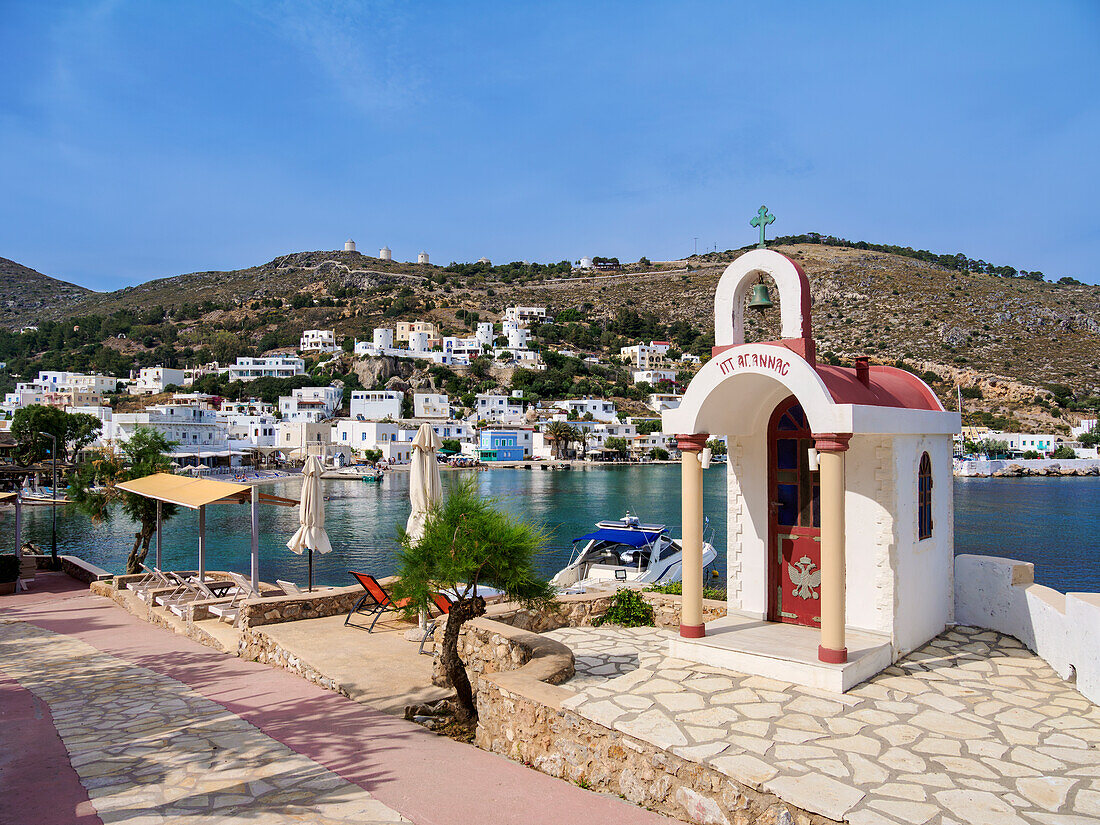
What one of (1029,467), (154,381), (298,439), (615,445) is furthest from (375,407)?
(1029,467)

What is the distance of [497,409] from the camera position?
332 feet

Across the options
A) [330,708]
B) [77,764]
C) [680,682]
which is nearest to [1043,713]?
[680,682]

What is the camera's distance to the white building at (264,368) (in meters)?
107

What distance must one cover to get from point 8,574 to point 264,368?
328 ft

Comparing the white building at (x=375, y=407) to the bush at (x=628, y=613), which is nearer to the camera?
the bush at (x=628, y=613)

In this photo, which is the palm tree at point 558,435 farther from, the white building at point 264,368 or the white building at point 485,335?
the white building at point 264,368

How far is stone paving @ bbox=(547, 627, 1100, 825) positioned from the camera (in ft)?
12.5

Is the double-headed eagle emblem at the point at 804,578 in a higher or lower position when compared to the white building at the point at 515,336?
lower

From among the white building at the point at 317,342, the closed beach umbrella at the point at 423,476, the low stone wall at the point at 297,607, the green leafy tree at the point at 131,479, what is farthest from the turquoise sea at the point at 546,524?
the white building at the point at 317,342

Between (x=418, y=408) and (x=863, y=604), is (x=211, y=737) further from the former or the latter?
(x=418, y=408)

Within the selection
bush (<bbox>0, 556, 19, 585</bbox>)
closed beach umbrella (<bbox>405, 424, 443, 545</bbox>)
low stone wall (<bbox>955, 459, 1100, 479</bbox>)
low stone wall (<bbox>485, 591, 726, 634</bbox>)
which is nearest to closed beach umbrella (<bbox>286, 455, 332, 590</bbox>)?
closed beach umbrella (<bbox>405, 424, 443, 545</bbox>)

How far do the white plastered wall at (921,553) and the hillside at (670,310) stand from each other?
60291 millimetres

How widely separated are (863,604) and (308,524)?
30.9ft

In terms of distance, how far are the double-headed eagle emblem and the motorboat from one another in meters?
11.3
